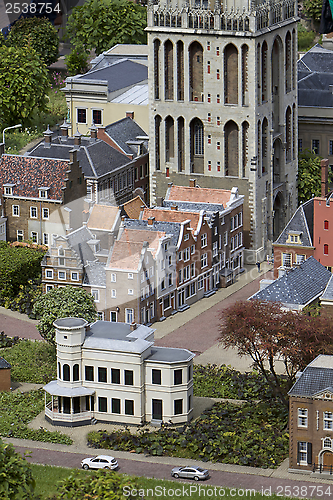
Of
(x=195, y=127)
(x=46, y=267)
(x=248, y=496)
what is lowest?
(x=248, y=496)

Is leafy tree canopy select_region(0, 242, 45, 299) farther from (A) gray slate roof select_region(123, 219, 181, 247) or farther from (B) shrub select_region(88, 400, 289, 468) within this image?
(B) shrub select_region(88, 400, 289, 468)

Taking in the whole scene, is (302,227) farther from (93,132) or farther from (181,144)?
(93,132)

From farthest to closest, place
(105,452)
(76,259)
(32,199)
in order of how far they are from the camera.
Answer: (32,199) < (76,259) < (105,452)

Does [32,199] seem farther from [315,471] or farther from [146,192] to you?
[315,471]

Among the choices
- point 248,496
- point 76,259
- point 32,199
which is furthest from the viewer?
point 32,199

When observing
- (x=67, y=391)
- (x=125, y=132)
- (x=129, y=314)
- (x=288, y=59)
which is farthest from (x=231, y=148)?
(x=67, y=391)

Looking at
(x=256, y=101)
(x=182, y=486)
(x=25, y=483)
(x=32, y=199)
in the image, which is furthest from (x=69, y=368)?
(x=256, y=101)
